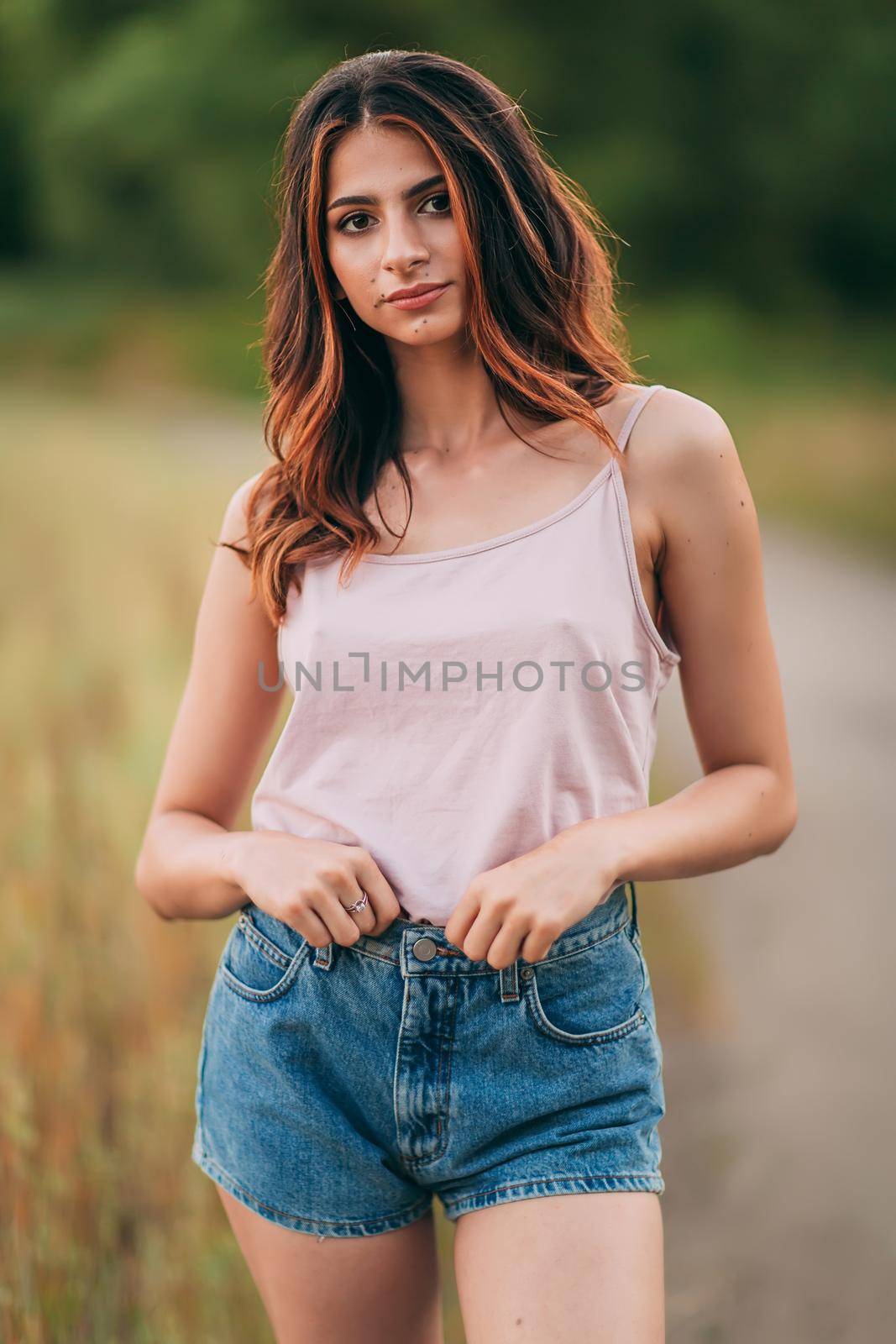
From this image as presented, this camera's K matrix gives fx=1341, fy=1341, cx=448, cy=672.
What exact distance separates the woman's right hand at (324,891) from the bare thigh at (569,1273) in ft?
1.00

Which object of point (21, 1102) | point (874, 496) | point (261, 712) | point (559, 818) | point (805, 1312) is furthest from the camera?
point (874, 496)

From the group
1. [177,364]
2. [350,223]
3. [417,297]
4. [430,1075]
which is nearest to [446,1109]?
[430,1075]

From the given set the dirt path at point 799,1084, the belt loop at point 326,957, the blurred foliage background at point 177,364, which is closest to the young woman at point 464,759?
the belt loop at point 326,957

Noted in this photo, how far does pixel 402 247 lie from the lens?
4.62ft

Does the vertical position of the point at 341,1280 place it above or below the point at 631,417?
below

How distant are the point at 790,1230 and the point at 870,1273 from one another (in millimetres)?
182

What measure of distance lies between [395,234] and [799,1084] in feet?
7.84

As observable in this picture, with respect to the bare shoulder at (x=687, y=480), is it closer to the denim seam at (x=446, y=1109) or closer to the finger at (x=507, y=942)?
the finger at (x=507, y=942)

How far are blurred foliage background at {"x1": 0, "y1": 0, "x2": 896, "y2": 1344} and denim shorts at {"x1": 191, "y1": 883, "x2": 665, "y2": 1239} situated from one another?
0.52 m

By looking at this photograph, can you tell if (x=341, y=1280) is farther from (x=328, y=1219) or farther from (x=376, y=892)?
(x=376, y=892)

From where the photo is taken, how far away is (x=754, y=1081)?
315 centimetres

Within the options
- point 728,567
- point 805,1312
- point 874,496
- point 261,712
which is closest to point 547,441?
point 728,567

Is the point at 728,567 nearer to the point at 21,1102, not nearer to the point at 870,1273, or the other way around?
the point at 21,1102

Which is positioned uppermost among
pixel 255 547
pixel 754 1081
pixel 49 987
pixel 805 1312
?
pixel 255 547
